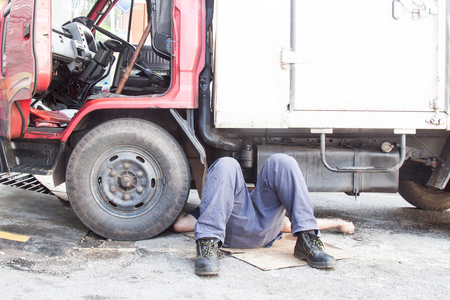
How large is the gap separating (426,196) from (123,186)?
319 cm

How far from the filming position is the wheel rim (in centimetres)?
331

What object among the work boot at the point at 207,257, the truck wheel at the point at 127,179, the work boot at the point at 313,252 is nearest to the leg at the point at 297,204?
the work boot at the point at 313,252

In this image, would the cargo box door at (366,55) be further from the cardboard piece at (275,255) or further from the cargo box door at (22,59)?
the cargo box door at (22,59)

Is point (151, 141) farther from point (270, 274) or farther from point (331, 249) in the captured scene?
point (331, 249)

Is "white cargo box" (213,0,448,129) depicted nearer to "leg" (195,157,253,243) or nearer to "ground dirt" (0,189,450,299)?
"leg" (195,157,253,243)

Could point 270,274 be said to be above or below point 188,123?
below

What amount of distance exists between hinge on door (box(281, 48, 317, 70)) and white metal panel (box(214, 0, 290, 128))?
0.04 metres

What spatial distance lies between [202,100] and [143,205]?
937 millimetres

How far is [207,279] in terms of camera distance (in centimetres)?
255

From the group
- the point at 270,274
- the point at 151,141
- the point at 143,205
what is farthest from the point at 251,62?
the point at 270,274

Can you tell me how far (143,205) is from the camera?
3320 mm

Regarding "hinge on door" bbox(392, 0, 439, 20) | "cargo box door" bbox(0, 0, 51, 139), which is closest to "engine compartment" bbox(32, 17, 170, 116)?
"cargo box door" bbox(0, 0, 51, 139)

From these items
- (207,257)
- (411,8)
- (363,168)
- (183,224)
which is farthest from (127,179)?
(411,8)

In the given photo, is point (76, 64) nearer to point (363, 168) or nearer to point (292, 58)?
point (292, 58)
